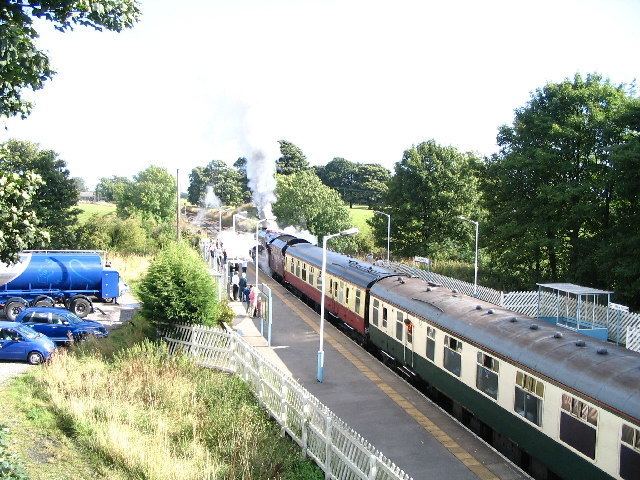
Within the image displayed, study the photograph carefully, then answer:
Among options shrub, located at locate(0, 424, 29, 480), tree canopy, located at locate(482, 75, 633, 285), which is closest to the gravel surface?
shrub, located at locate(0, 424, 29, 480)

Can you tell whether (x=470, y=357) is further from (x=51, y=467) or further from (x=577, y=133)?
(x=577, y=133)

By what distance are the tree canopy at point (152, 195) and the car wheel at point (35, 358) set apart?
4508 centimetres

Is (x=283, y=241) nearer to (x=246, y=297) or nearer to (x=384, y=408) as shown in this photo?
→ (x=246, y=297)

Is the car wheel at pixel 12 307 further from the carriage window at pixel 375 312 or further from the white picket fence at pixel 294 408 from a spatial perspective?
the carriage window at pixel 375 312

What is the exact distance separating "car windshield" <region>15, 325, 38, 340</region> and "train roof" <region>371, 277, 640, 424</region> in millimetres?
11918

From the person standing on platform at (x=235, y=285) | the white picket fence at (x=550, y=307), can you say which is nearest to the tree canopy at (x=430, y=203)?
the white picket fence at (x=550, y=307)

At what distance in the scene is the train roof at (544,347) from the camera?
10.3 meters

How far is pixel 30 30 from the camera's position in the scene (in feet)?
29.1

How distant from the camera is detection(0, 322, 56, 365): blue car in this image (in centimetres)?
1984

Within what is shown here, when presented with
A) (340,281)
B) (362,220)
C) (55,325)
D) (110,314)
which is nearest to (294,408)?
(340,281)

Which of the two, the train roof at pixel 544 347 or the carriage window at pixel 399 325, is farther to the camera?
the carriage window at pixel 399 325

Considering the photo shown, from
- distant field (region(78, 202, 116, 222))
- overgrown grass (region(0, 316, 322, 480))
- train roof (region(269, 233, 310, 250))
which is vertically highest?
distant field (region(78, 202, 116, 222))

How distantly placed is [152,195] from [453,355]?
56754 millimetres

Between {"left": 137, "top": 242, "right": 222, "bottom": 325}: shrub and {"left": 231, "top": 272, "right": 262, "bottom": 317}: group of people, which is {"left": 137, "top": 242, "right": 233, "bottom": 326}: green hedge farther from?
{"left": 231, "top": 272, "right": 262, "bottom": 317}: group of people
